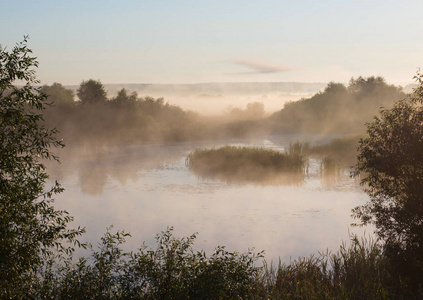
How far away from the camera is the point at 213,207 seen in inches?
1024

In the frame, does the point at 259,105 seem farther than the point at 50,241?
Yes

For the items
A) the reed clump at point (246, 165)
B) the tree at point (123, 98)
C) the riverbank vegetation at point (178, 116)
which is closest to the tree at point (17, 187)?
the reed clump at point (246, 165)

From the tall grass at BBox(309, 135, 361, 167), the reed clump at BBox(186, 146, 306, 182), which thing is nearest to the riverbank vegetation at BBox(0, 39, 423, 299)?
the reed clump at BBox(186, 146, 306, 182)

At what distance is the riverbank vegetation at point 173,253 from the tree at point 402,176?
0.09ft

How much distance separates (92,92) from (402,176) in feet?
227

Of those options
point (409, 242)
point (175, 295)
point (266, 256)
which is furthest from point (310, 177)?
point (175, 295)

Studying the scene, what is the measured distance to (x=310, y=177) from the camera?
35.8 m

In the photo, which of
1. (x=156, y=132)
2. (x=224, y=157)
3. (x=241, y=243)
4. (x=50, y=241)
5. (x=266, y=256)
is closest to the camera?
(x=50, y=241)

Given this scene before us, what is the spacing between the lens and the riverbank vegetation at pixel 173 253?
988 centimetres

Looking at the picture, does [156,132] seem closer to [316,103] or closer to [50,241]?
[316,103]

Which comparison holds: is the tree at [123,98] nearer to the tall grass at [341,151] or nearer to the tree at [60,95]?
the tree at [60,95]

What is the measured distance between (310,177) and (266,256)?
19507 mm

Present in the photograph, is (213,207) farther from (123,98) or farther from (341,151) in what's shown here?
(123,98)

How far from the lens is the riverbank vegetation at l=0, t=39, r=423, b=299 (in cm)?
988
